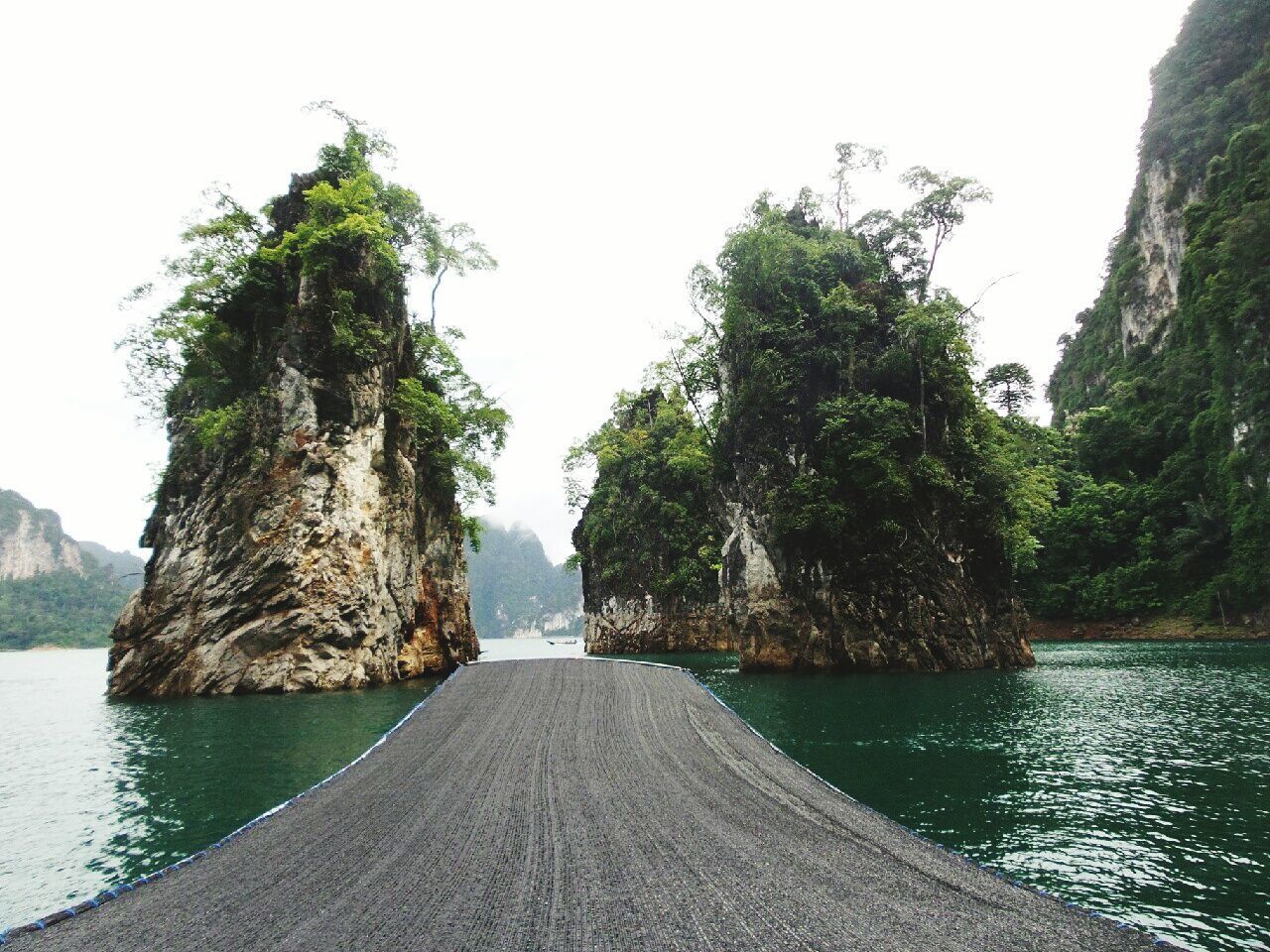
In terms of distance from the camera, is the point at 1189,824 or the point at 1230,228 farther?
the point at 1230,228

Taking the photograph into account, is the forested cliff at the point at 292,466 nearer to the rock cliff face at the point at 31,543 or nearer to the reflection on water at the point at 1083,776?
the reflection on water at the point at 1083,776

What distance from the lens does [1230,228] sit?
2688 centimetres

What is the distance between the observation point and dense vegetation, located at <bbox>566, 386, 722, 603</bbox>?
31.5 metres

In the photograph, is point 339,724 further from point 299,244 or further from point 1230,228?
point 1230,228

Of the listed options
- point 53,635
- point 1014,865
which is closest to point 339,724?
point 1014,865

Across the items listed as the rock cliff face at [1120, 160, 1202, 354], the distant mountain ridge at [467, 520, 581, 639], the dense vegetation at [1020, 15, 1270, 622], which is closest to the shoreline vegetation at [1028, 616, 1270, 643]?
the dense vegetation at [1020, 15, 1270, 622]

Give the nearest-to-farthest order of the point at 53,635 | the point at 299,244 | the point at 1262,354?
the point at 299,244, the point at 1262,354, the point at 53,635

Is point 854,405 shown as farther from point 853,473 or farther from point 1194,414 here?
point 1194,414

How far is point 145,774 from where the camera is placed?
730cm

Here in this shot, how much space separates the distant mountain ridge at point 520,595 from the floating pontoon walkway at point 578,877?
142821 millimetres

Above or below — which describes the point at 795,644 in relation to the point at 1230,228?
below

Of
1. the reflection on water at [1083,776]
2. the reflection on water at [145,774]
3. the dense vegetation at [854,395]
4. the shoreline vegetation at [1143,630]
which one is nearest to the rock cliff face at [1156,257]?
the shoreline vegetation at [1143,630]

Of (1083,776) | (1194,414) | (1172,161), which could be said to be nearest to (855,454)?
(1083,776)

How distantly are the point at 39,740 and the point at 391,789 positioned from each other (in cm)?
926
